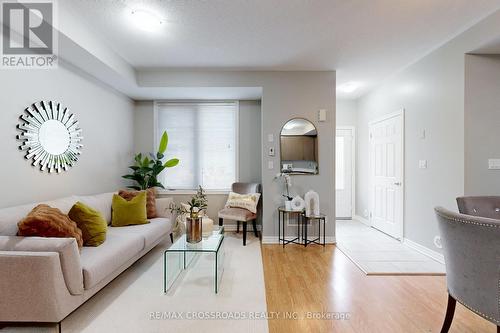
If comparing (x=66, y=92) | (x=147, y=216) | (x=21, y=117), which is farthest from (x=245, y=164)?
(x=21, y=117)

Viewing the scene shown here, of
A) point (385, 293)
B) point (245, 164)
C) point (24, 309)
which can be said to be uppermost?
point (245, 164)

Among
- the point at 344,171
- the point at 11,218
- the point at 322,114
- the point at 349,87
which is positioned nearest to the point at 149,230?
the point at 11,218

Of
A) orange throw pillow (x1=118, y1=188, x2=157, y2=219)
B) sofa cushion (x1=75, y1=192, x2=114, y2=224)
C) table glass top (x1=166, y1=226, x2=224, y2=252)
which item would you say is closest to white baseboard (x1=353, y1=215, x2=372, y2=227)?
table glass top (x1=166, y1=226, x2=224, y2=252)

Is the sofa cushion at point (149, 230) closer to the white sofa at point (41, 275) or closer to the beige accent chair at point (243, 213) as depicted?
the white sofa at point (41, 275)

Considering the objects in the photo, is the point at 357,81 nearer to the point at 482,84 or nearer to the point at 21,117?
the point at 482,84

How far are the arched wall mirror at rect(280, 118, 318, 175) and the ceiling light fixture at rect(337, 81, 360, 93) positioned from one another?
1.26 meters

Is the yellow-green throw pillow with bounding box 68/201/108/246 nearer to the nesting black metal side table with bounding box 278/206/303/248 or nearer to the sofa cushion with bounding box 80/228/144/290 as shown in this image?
the sofa cushion with bounding box 80/228/144/290

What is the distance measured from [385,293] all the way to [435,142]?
201cm

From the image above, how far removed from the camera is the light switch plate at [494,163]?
2777 mm

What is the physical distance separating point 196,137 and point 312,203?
2466 millimetres

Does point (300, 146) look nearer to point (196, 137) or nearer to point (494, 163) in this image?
point (196, 137)

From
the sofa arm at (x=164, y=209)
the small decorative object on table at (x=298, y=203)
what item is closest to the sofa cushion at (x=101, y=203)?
the sofa arm at (x=164, y=209)

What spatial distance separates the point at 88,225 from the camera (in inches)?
94.7

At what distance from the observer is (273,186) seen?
3.98 meters
